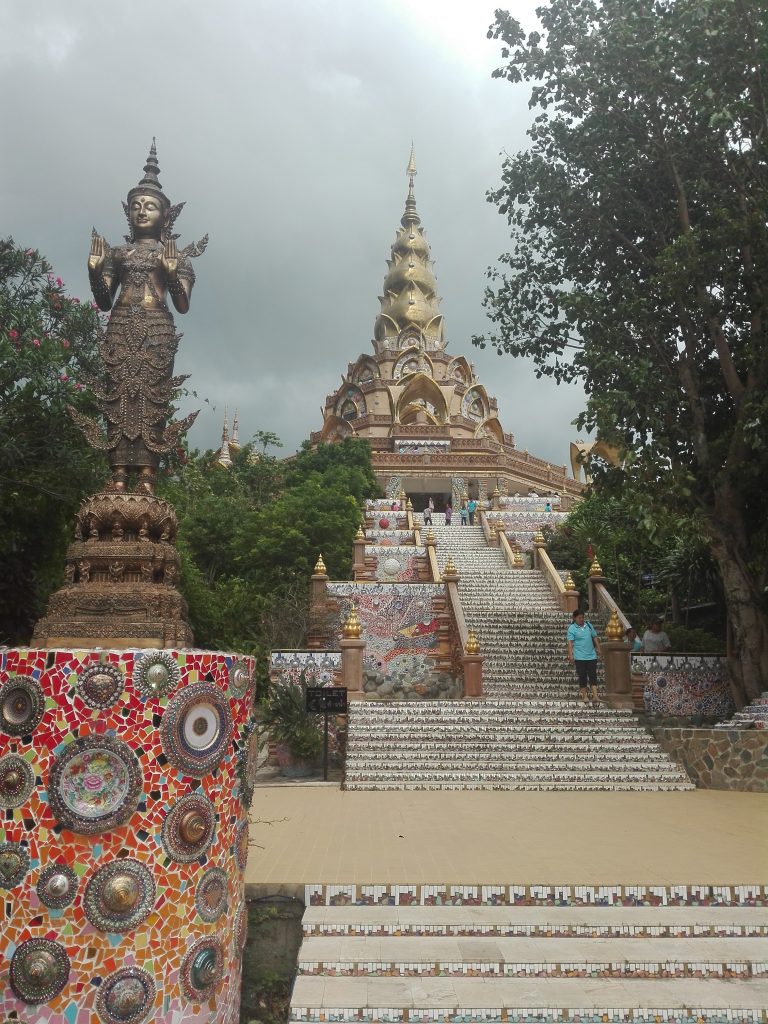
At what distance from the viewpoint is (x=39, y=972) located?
123 inches

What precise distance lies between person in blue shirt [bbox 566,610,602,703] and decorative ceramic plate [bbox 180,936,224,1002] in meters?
8.82

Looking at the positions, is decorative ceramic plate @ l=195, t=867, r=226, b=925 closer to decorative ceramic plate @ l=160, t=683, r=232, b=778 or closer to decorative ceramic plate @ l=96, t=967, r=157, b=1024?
decorative ceramic plate @ l=96, t=967, r=157, b=1024

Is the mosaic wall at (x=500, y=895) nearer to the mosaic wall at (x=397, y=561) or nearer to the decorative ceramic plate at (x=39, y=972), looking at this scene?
the decorative ceramic plate at (x=39, y=972)

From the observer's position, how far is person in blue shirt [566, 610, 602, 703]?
37.9 ft

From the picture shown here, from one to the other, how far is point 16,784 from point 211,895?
0.98 m

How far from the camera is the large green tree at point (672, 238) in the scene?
9.84 metres

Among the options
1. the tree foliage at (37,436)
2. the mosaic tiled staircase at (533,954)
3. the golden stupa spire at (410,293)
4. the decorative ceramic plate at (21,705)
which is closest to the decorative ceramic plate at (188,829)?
the decorative ceramic plate at (21,705)

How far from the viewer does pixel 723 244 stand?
10000 mm

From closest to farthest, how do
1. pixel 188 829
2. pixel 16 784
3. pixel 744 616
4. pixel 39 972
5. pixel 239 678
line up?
pixel 39 972 < pixel 16 784 < pixel 188 829 < pixel 239 678 < pixel 744 616

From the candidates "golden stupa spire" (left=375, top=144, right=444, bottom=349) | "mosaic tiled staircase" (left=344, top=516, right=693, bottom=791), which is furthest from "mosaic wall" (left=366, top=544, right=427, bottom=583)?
"golden stupa spire" (left=375, top=144, right=444, bottom=349)

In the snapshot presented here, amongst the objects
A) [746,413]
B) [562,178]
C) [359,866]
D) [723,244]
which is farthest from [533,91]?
[359,866]

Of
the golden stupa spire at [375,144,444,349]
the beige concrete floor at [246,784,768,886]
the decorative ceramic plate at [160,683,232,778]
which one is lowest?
the beige concrete floor at [246,784,768,886]

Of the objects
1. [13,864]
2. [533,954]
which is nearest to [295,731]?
[533,954]

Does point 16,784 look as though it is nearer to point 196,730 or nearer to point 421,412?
point 196,730
